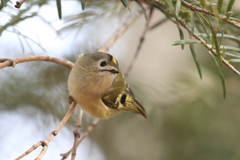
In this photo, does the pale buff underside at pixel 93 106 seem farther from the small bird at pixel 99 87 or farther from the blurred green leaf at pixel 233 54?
the blurred green leaf at pixel 233 54

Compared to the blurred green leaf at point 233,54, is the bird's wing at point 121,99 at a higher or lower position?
lower

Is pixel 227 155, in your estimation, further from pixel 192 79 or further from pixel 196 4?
pixel 196 4

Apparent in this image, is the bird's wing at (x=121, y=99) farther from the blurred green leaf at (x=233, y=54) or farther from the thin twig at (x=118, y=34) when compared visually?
the blurred green leaf at (x=233, y=54)

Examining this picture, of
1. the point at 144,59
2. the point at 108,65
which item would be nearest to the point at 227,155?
the point at 108,65

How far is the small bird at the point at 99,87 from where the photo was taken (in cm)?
85

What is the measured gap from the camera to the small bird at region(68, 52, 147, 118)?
854mm

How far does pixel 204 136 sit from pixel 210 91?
0.49ft

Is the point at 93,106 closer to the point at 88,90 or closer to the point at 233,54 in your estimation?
the point at 88,90

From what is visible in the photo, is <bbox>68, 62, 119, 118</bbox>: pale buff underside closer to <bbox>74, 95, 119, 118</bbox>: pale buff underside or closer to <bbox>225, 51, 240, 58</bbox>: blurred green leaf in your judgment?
<bbox>74, 95, 119, 118</bbox>: pale buff underside

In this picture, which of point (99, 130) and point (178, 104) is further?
point (99, 130)

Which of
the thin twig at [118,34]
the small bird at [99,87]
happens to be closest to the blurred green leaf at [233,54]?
the small bird at [99,87]

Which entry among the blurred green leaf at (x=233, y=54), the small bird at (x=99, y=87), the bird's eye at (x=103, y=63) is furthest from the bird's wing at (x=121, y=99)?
the blurred green leaf at (x=233, y=54)

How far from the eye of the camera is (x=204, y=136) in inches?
39.3

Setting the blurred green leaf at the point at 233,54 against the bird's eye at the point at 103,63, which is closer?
the blurred green leaf at the point at 233,54
